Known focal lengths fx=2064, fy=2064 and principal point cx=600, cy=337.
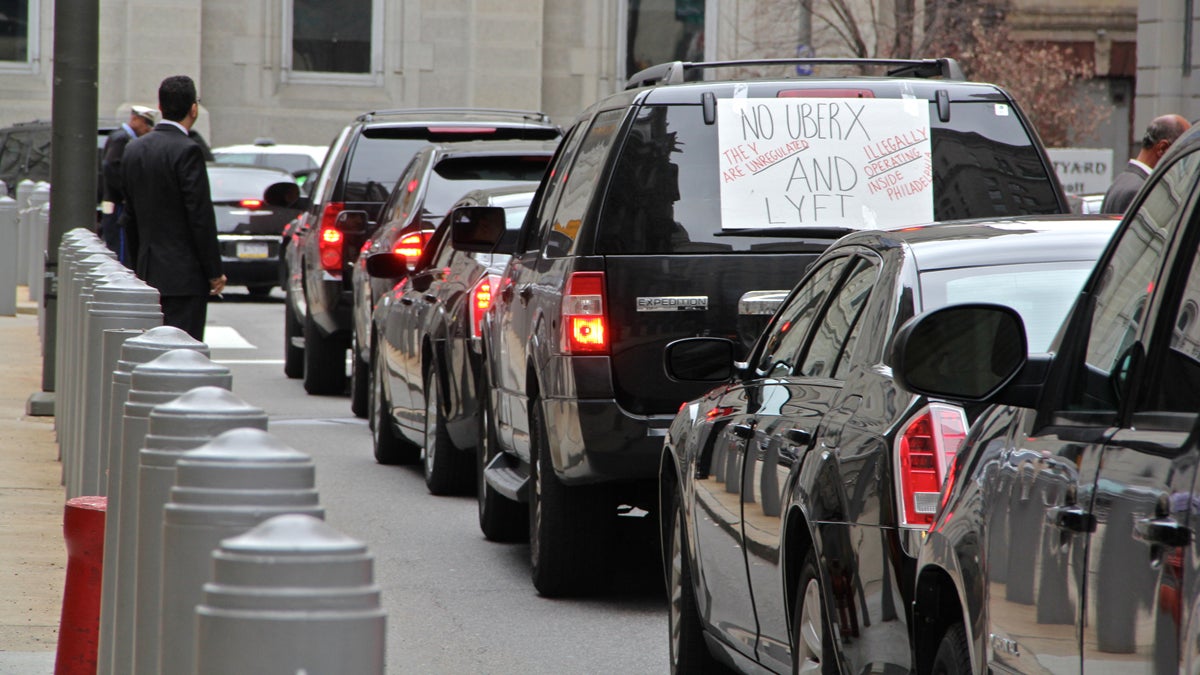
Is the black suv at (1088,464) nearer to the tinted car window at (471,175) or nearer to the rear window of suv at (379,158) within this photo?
the tinted car window at (471,175)

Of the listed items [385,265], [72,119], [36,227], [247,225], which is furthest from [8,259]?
[385,265]

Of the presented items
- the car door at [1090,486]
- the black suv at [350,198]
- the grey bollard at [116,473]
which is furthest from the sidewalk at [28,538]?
the car door at [1090,486]

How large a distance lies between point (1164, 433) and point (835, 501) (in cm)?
181

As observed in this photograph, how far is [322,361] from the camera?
53.5ft

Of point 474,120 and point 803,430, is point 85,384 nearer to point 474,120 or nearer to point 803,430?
point 803,430

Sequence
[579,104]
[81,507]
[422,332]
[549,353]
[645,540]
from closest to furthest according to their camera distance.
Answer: [81,507] → [549,353] → [645,540] → [422,332] → [579,104]

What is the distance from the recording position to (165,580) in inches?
140

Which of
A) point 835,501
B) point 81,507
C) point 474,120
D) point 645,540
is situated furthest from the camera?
point 474,120

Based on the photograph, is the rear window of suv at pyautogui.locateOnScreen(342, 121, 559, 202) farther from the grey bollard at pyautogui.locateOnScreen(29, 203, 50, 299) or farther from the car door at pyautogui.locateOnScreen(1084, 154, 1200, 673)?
the car door at pyautogui.locateOnScreen(1084, 154, 1200, 673)

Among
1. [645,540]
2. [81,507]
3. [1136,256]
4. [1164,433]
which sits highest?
[1136,256]

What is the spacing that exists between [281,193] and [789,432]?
1158 centimetres

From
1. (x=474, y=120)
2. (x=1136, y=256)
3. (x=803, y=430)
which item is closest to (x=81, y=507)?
(x=803, y=430)

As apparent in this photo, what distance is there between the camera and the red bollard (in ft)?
19.3

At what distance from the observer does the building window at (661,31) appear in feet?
155
